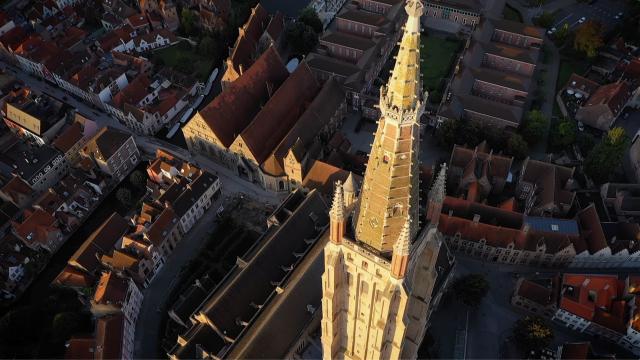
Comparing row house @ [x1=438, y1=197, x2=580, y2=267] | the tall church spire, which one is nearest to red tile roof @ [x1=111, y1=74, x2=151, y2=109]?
row house @ [x1=438, y1=197, x2=580, y2=267]

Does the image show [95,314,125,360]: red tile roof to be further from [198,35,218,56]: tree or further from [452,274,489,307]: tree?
[198,35,218,56]: tree

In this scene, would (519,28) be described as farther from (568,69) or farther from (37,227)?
(37,227)

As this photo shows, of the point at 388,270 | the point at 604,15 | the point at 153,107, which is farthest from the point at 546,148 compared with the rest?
the point at 153,107

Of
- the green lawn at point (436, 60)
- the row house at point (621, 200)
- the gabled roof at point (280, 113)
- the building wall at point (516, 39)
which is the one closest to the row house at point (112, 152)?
the gabled roof at point (280, 113)

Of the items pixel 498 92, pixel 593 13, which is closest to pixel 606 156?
pixel 498 92

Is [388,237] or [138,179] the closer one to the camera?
[388,237]
